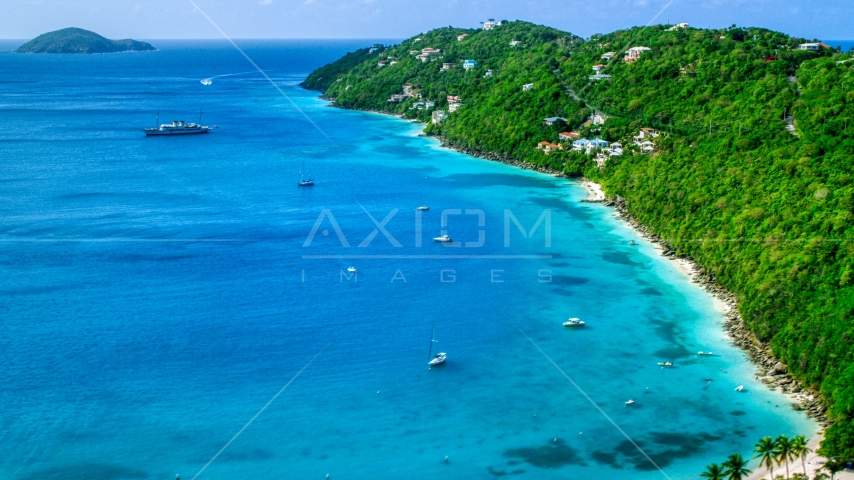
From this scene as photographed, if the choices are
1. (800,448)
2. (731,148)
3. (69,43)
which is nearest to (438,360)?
(800,448)

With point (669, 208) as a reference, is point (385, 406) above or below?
below

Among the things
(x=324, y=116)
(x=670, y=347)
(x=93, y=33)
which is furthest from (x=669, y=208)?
(x=93, y=33)

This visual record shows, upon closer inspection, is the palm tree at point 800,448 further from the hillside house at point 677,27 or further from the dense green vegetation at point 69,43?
the dense green vegetation at point 69,43

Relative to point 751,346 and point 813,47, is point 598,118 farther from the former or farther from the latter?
point 751,346

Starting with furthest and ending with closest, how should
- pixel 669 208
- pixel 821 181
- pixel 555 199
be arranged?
pixel 555 199, pixel 669 208, pixel 821 181

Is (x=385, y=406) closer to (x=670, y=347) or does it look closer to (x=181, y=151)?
(x=670, y=347)
